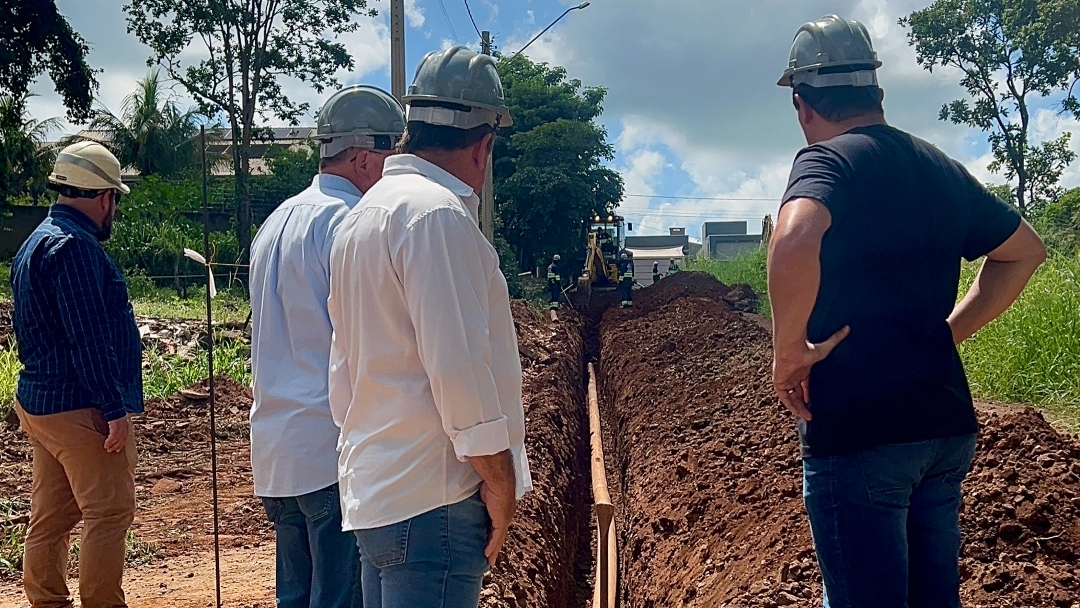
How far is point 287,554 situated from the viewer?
300cm

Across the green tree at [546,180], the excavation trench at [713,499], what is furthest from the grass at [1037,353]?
the green tree at [546,180]

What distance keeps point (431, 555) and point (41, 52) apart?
2268 centimetres

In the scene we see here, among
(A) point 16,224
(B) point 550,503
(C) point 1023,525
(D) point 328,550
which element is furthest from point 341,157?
(A) point 16,224

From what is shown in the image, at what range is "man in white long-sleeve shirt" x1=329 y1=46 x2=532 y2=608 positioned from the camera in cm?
212

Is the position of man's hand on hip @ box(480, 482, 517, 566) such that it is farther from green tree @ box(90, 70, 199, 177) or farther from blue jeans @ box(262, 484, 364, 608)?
green tree @ box(90, 70, 199, 177)

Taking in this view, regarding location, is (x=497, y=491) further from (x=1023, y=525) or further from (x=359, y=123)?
(x=1023, y=525)

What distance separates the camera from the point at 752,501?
5523 mm

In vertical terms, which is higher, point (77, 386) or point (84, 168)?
point (84, 168)

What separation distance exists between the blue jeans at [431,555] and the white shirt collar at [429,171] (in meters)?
0.72

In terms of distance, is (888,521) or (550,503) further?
(550,503)

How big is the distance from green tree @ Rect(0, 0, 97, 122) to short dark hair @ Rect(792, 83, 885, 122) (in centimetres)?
2202

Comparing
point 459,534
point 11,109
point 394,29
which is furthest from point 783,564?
point 11,109

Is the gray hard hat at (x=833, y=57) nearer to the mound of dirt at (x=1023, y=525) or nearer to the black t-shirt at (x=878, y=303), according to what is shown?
the black t-shirt at (x=878, y=303)

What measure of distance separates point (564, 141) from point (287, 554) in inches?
1087
